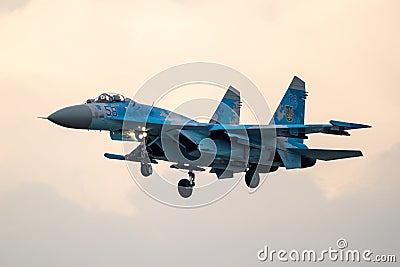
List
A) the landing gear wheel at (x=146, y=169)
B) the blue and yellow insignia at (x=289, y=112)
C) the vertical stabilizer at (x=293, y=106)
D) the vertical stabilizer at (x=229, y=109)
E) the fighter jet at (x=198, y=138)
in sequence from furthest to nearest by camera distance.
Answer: the blue and yellow insignia at (x=289, y=112) < the vertical stabilizer at (x=293, y=106) < the vertical stabilizer at (x=229, y=109) < the landing gear wheel at (x=146, y=169) < the fighter jet at (x=198, y=138)

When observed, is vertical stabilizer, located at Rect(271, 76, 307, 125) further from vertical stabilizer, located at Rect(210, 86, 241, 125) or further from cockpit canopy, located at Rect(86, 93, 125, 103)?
cockpit canopy, located at Rect(86, 93, 125, 103)

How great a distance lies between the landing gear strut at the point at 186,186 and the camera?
5650 centimetres

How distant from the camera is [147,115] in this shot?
5412 cm

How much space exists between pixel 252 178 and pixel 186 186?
3.65 metres

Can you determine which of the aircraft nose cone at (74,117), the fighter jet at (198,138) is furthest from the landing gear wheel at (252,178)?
the aircraft nose cone at (74,117)

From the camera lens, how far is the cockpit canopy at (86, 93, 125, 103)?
53375 millimetres

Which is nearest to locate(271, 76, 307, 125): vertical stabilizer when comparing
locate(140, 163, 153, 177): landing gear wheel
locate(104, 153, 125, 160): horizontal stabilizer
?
locate(140, 163, 153, 177): landing gear wheel

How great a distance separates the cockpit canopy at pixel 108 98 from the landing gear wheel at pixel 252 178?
830 centimetres

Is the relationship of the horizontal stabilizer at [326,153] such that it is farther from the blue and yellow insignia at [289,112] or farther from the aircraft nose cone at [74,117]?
the aircraft nose cone at [74,117]

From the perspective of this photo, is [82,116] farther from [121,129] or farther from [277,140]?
[277,140]

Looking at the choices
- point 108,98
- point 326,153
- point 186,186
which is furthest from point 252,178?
point 108,98

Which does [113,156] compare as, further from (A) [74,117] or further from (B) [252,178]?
(B) [252,178]

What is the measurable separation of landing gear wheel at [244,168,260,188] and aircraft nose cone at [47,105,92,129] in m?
9.85

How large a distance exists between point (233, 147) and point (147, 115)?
4.73 meters
